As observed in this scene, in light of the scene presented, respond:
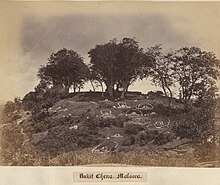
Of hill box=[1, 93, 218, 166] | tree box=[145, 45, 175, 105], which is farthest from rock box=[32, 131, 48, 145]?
tree box=[145, 45, 175, 105]

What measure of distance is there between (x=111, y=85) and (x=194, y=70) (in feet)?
0.28

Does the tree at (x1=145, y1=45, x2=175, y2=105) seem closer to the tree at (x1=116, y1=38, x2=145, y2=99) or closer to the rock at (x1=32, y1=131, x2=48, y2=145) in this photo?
the tree at (x1=116, y1=38, x2=145, y2=99)

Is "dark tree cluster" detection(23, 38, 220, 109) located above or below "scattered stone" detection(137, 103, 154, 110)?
above

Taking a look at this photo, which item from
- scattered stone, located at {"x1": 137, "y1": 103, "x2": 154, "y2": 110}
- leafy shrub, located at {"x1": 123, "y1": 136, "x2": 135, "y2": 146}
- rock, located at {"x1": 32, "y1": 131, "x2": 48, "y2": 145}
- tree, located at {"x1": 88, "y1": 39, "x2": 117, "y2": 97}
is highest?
tree, located at {"x1": 88, "y1": 39, "x2": 117, "y2": 97}

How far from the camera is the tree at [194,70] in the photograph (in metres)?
0.37

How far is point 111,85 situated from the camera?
0.37 m

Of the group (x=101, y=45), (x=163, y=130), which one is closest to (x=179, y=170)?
(x=163, y=130)

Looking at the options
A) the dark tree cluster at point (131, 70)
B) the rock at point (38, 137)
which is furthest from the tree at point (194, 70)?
the rock at point (38, 137)

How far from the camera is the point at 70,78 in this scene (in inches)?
14.5

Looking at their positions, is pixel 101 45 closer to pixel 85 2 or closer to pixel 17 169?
pixel 85 2

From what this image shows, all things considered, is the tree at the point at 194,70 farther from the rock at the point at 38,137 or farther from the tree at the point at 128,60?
the rock at the point at 38,137

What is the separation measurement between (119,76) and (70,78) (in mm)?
49

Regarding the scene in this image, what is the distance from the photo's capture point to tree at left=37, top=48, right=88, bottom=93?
0.37 m

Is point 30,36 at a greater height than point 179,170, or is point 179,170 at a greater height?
point 30,36
